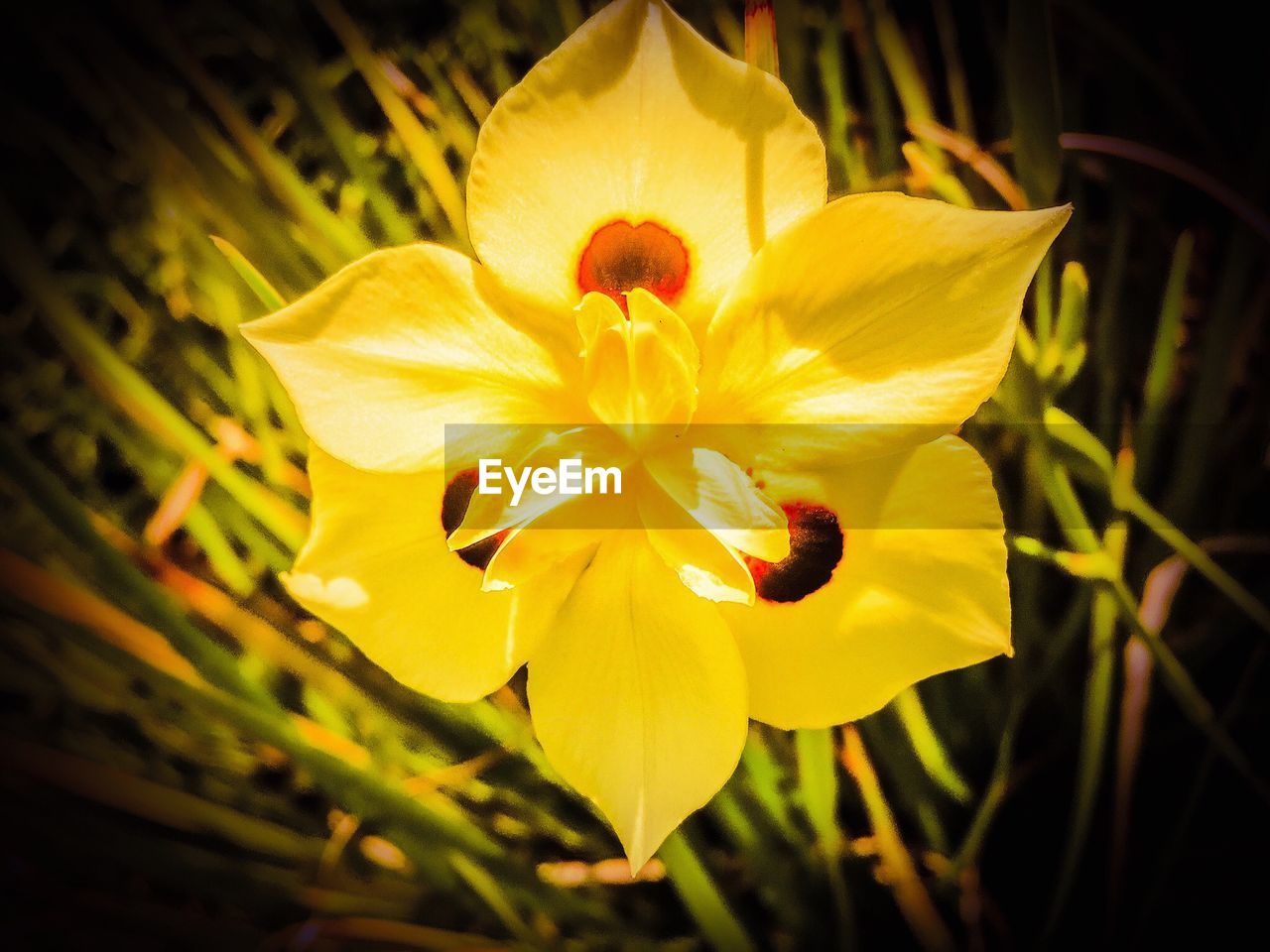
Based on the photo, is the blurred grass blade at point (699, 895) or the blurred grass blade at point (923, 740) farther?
the blurred grass blade at point (923, 740)

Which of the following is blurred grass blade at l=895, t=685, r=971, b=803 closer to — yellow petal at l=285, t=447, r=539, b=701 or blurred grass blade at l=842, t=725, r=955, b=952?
blurred grass blade at l=842, t=725, r=955, b=952

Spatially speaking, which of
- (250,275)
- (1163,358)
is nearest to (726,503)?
(250,275)

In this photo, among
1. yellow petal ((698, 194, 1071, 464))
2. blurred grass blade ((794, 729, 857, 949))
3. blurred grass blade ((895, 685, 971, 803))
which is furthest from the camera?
blurred grass blade ((895, 685, 971, 803))

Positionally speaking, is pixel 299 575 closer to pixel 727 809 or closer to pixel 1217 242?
pixel 727 809

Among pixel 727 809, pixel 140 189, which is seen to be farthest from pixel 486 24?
pixel 727 809

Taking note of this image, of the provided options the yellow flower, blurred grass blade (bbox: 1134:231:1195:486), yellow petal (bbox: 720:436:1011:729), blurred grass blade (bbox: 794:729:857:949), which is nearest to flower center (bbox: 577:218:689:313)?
the yellow flower

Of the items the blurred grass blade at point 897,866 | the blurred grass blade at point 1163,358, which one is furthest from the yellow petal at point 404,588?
the blurred grass blade at point 1163,358

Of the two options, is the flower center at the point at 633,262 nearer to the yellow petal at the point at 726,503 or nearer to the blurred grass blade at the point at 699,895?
the yellow petal at the point at 726,503
